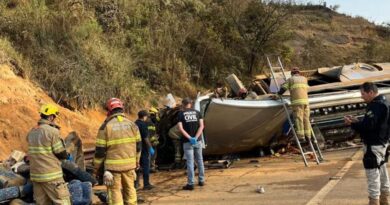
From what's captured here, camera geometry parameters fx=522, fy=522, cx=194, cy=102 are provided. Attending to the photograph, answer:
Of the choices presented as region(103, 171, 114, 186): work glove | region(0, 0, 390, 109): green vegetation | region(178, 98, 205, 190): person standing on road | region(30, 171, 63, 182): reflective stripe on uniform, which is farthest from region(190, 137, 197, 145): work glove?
region(0, 0, 390, 109): green vegetation

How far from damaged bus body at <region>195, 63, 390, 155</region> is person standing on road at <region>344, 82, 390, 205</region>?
5594mm

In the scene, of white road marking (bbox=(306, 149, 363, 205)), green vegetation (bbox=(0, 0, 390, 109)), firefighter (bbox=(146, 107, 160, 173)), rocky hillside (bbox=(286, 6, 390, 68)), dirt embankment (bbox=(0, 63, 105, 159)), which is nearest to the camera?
white road marking (bbox=(306, 149, 363, 205))

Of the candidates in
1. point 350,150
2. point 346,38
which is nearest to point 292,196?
point 350,150

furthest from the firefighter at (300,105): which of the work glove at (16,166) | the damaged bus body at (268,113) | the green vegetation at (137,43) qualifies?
the green vegetation at (137,43)

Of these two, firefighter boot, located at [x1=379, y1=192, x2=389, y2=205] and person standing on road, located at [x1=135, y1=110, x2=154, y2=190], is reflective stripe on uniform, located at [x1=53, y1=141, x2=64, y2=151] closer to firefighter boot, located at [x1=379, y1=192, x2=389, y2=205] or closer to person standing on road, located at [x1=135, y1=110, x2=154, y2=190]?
person standing on road, located at [x1=135, y1=110, x2=154, y2=190]

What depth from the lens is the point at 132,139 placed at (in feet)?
22.7

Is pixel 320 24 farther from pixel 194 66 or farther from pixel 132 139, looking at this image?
pixel 132 139

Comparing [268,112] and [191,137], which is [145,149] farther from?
→ [268,112]

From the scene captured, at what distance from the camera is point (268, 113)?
1266 cm

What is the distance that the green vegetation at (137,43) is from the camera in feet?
51.1

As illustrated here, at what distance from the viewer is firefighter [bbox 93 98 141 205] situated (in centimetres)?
677

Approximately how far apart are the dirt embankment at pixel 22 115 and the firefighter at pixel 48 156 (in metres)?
5.05

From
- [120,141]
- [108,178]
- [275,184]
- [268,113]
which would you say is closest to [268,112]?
[268,113]

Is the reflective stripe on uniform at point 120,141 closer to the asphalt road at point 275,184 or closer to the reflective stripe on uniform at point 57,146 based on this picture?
the reflective stripe on uniform at point 57,146
